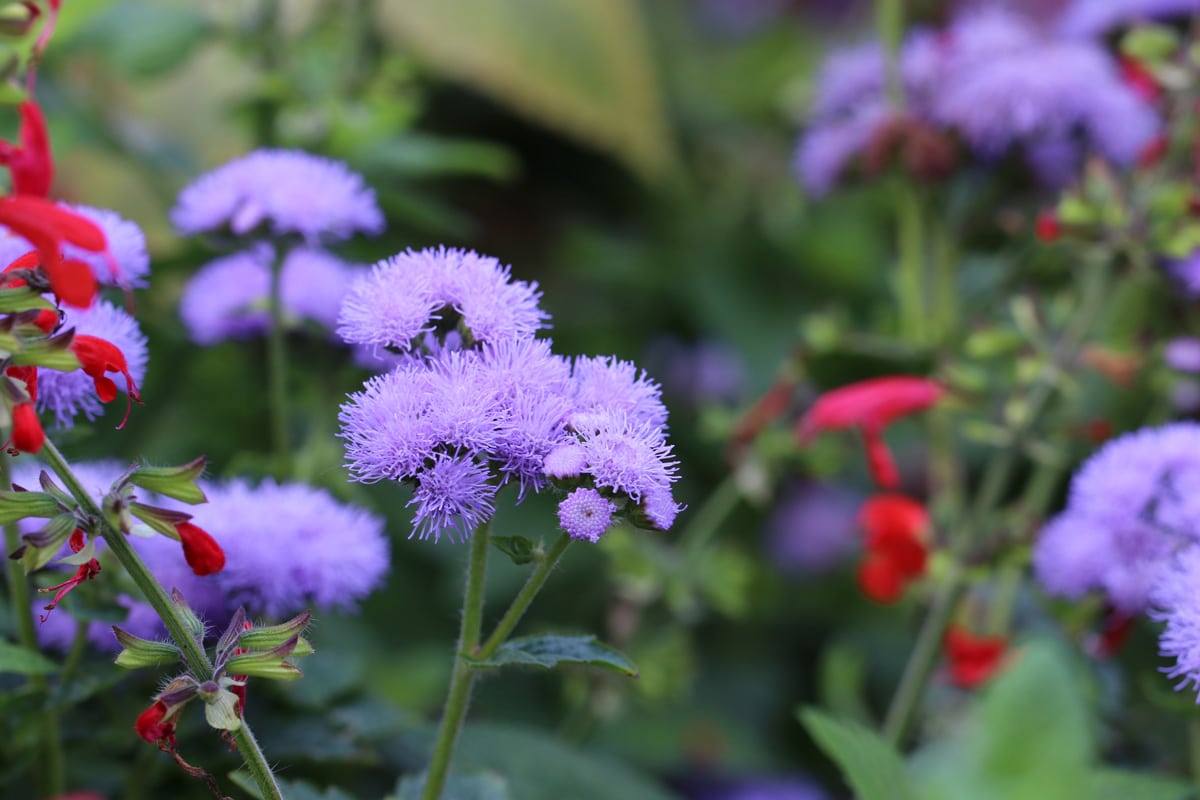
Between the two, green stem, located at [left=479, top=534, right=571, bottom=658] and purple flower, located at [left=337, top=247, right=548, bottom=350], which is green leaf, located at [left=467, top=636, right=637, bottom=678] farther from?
→ purple flower, located at [left=337, top=247, right=548, bottom=350]

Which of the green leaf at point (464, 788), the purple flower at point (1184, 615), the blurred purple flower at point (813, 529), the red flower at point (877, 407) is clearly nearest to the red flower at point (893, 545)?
the red flower at point (877, 407)

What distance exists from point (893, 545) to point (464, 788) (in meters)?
0.42

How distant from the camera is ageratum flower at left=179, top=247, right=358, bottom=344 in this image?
75 cm

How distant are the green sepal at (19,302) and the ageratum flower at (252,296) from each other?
33 cm

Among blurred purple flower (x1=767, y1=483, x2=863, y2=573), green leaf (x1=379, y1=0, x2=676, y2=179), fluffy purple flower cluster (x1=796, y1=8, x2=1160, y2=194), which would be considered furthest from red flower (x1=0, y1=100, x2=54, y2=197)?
blurred purple flower (x1=767, y1=483, x2=863, y2=573)

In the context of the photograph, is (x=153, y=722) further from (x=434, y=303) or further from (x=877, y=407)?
(x=877, y=407)

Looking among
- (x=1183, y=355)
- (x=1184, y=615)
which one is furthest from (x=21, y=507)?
(x=1183, y=355)

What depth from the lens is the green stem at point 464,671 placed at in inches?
18.0

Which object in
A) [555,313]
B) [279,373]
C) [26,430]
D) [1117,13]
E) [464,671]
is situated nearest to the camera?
[26,430]

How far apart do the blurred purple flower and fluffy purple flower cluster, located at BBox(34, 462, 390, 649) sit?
2.71ft

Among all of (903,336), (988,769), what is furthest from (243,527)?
(903,336)

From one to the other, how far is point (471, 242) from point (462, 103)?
0.31 m

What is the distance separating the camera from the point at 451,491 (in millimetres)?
417

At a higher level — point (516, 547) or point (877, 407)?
point (877, 407)
